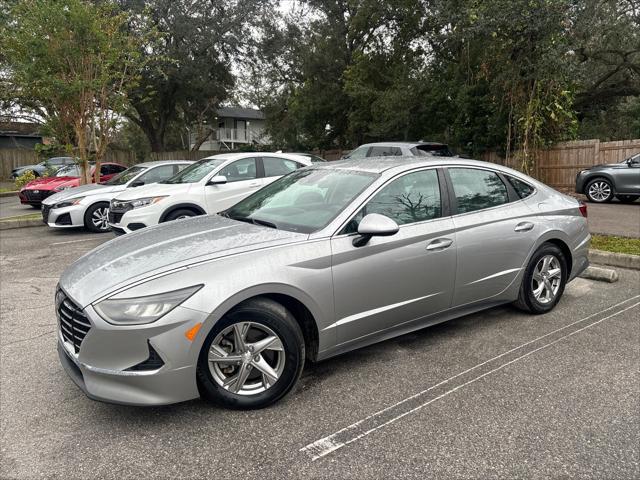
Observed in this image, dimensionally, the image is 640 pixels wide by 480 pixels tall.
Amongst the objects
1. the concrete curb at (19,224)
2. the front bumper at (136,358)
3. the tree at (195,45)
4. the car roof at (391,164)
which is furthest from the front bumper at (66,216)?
the tree at (195,45)

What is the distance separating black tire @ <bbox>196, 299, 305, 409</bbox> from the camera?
296cm

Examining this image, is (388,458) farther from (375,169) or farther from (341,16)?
(341,16)

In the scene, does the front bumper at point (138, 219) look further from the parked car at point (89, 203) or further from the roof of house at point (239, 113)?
the roof of house at point (239, 113)

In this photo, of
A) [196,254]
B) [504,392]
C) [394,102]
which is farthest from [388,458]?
[394,102]

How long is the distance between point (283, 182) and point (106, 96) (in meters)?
11.4

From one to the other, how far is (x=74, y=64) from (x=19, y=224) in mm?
4396

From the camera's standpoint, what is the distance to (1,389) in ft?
11.3

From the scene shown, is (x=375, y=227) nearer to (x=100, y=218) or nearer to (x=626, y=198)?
(x=100, y=218)

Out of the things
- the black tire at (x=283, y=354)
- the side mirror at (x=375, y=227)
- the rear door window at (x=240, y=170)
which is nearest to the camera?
the black tire at (x=283, y=354)

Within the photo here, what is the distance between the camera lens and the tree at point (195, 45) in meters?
27.3

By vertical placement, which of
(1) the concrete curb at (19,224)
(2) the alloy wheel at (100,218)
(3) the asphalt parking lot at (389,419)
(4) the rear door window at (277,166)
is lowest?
(3) the asphalt parking lot at (389,419)

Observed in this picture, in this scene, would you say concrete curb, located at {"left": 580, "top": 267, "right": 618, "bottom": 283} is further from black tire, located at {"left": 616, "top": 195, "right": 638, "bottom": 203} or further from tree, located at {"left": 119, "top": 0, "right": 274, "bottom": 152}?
tree, located at {"left": 119, "top": 0, "right": 274, "bottom": 152}

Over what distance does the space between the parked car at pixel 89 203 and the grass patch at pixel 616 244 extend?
8.05 meters

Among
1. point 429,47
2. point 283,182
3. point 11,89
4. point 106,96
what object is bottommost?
point 283,182
